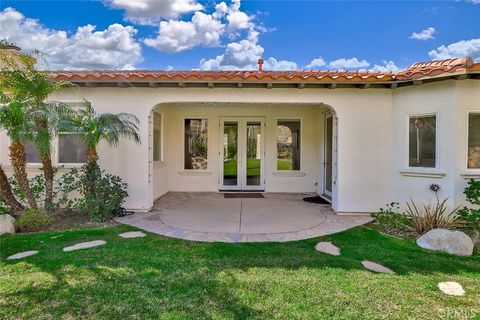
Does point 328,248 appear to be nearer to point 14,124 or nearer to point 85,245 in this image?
point 85,245

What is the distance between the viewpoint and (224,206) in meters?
9.78

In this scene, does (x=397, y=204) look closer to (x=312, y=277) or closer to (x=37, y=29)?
(x=312, y=277)

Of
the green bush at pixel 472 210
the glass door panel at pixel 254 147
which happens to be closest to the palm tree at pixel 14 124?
the glass door panel at pixel 254 147

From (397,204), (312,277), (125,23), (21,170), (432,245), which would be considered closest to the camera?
(312,277)

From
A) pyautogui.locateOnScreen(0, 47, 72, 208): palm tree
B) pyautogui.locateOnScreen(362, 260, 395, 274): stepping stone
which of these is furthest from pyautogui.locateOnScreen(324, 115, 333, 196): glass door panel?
pyautogui.locateOnScreen(0, 47, 72, 208): palm tree

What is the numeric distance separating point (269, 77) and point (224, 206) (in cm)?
435

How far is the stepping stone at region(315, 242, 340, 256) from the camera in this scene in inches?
225

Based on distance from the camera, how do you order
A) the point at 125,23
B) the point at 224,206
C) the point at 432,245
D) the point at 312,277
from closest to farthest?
the point at 312,277 → the point at 432,245 → the point at 224,206 → the point at 125,23

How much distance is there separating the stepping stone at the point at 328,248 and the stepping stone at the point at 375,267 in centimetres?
56

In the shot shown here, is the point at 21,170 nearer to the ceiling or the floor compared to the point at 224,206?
nearer to the ceiling

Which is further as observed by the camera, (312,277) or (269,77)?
(269,77)

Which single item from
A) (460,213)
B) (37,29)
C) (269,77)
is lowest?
(460,213)

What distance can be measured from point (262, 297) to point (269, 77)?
18.4 feet

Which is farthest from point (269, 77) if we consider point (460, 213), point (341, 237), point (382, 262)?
point (460, 213)
